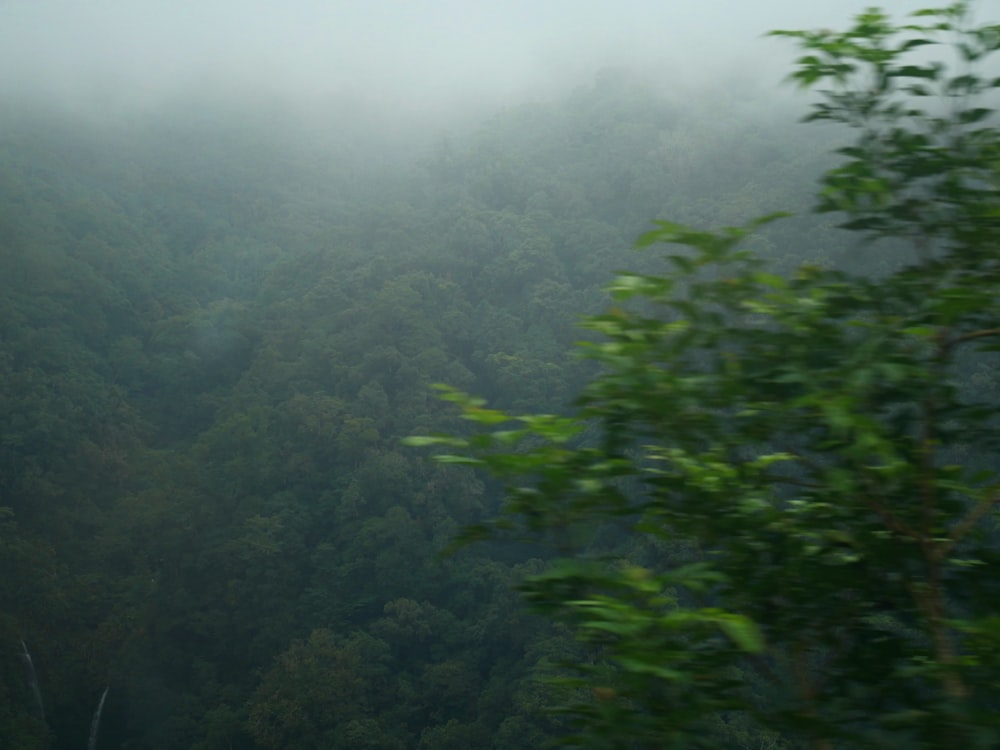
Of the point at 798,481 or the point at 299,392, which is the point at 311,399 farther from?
the point at 798,481

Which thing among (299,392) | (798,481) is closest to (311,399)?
(299,392)

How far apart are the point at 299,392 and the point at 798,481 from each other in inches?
1106

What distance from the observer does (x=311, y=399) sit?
90.0ft

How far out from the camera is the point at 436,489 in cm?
2406

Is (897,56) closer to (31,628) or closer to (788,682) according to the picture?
(788,682)

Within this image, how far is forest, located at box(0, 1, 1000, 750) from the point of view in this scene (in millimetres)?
19156

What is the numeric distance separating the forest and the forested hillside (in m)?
0.10

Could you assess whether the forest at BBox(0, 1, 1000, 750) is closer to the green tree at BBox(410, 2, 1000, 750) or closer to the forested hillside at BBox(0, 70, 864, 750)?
the forested hillside at BBox(0, 70, 864, 750)

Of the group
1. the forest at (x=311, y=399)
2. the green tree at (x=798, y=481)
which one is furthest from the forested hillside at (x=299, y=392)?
the green tree at (x=798, y=481)

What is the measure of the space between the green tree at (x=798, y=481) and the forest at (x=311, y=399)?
5957 mm

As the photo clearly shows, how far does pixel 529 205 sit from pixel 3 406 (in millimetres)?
22576

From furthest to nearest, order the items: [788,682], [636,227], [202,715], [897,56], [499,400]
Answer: [636,227], [499,400], [202,715], [897,56], [788,682]

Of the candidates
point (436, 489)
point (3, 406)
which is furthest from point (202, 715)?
point (3, 406)

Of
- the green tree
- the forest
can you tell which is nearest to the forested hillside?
the forest
